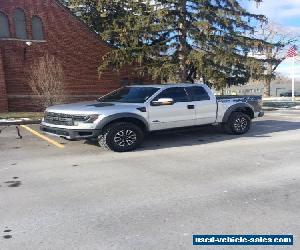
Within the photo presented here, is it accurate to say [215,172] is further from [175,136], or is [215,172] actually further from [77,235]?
[175,136]

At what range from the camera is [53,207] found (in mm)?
5496

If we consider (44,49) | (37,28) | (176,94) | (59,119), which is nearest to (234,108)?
(176,94)

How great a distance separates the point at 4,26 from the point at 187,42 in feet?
30.8

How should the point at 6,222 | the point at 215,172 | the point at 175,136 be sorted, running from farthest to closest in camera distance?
the point at 175,136
the point at 215,172
the point at 6,222

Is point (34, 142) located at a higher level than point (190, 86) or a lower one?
lower

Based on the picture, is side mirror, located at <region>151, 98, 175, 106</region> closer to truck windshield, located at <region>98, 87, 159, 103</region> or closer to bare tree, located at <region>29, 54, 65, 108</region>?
truck windshield, located at <region>98, 87, 159, 103</region>

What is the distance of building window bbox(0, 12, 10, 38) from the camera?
2124cm

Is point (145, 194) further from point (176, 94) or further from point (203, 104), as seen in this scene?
point (203, 104)

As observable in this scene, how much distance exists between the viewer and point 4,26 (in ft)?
70.2

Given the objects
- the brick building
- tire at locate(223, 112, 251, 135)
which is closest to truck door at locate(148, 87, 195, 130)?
tire at locate(223, 112, 251, 135)

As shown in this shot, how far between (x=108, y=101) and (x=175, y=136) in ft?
7.60

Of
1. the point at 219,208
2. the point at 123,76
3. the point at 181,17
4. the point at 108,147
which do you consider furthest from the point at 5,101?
the point at 219,208

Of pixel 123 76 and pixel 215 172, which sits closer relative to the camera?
pixel 215 172

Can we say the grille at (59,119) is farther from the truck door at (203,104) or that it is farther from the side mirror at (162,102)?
the truck door at (203,104)
